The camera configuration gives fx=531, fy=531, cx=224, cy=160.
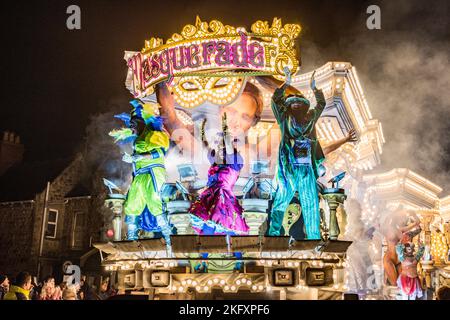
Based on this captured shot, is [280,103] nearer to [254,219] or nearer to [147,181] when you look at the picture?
[254,219]

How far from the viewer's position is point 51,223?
77.0 feet

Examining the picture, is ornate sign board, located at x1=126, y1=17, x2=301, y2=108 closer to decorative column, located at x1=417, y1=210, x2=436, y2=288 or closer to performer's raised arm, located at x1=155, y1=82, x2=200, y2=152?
performer's raised arm, located at x1=155, y1=82, x2=200, y2=152

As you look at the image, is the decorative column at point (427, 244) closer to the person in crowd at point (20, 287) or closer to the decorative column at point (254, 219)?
the decorative column at point (254, 219)

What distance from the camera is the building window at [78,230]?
23.3 meters

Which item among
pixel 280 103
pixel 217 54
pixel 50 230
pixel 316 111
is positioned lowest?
pixel 50 230

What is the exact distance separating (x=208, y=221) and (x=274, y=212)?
176cm

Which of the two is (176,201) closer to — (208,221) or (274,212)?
(208,221)

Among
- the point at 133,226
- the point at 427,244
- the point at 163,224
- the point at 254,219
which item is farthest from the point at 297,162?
the point at 427,244

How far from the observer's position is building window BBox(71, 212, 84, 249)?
76.4 feet

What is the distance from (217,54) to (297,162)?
376 cm

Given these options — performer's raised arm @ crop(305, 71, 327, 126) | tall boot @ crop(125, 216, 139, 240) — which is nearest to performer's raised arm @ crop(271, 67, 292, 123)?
performer's raised arm @ crop(305, 71, 327, 126)

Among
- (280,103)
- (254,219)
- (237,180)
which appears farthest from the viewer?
(237,180)

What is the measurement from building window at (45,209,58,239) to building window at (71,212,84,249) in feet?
2.73
